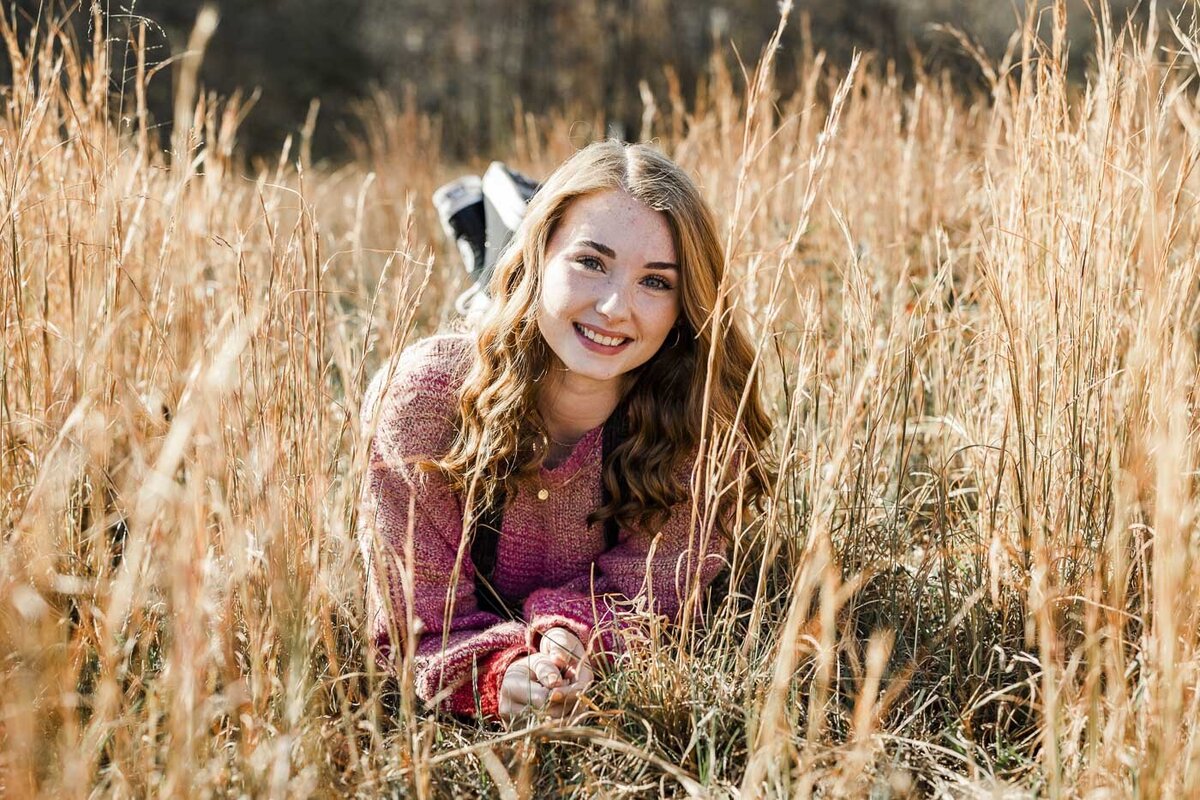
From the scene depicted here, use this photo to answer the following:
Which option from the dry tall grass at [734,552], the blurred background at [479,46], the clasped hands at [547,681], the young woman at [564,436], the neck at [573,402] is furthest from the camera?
the blurred background at [479,46]

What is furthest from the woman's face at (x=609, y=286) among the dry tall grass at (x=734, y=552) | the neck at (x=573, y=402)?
the dry tall grass at (x=734, y=552)

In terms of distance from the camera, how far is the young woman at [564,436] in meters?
1.50

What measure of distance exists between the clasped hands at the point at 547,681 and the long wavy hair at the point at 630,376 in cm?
26

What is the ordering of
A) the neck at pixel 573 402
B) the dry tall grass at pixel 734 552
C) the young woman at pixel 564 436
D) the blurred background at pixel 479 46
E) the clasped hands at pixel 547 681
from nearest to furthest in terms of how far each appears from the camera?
the dry tall grass at pixel 734 552
the clasped hands at pixel 547 681
the young woman at pixel 564 436
the neck at pixel 573 402
the blurred background at pixel 479 46

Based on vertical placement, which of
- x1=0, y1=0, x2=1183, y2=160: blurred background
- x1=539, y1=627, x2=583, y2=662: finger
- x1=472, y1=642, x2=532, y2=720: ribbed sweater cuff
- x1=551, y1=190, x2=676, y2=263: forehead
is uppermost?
x1=0, y1=0, x2=1183, y2=160: blurred background

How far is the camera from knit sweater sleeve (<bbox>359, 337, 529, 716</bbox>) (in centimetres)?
146

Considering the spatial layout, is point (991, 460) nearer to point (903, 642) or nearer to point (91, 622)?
point (903, 642)

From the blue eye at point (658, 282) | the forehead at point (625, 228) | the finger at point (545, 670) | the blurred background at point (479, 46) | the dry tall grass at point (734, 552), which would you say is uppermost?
the blurred background at point (479, 46)

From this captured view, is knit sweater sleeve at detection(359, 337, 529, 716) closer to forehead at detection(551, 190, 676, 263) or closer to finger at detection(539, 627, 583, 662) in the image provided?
finger at detection(539, 627, 583, 662)

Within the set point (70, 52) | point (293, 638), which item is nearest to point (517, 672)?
point (293, 638)

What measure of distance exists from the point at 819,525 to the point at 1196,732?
441 mm

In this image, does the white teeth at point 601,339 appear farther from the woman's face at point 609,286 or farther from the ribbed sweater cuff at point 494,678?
the ribbed sweater cuff at point 494,678

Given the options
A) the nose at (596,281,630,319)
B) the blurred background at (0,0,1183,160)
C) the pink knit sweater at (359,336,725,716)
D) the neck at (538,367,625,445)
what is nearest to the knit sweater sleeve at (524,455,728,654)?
the pink knit sweater at (359,336,725,716)

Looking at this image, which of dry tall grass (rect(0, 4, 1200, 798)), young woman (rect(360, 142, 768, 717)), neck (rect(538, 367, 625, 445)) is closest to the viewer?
dry tall grass (rect(0, 4, 1200, 798))
